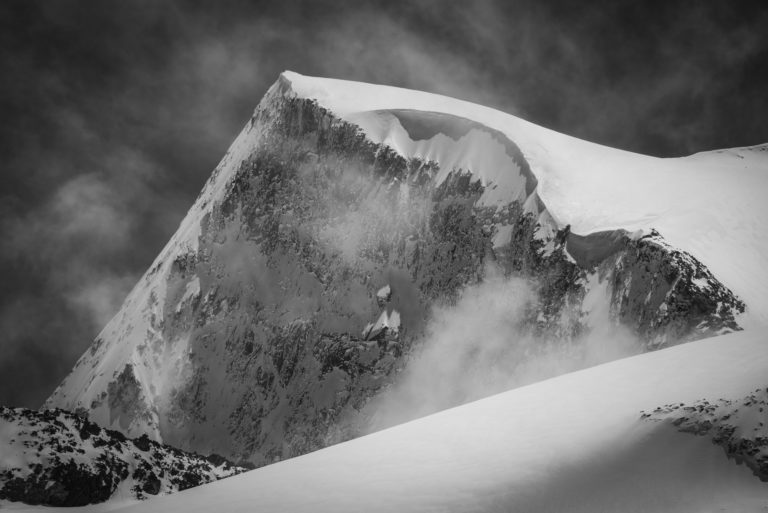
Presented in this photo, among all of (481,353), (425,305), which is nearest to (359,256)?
(425,305)

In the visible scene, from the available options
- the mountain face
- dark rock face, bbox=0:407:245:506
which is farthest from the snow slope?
dark rock face, bbox=0:407:245:506

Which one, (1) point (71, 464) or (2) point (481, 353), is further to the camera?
(2) point (481, 353)

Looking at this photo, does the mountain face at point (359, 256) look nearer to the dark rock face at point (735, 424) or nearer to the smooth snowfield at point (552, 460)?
the smooth snowfield at point (552, 460)

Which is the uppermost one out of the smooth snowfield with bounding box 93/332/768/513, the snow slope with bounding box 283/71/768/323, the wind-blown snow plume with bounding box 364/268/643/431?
the snow slope with bounding box 283/71/768/323

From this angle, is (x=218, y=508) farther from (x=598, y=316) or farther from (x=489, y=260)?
(x=489, y=260)

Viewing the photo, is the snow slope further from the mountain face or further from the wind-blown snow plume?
the wind-blown snow plume

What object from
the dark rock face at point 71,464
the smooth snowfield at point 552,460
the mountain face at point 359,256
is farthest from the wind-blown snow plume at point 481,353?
the dark rock face at point 71,464

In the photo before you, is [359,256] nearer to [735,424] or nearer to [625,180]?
[625,180]
